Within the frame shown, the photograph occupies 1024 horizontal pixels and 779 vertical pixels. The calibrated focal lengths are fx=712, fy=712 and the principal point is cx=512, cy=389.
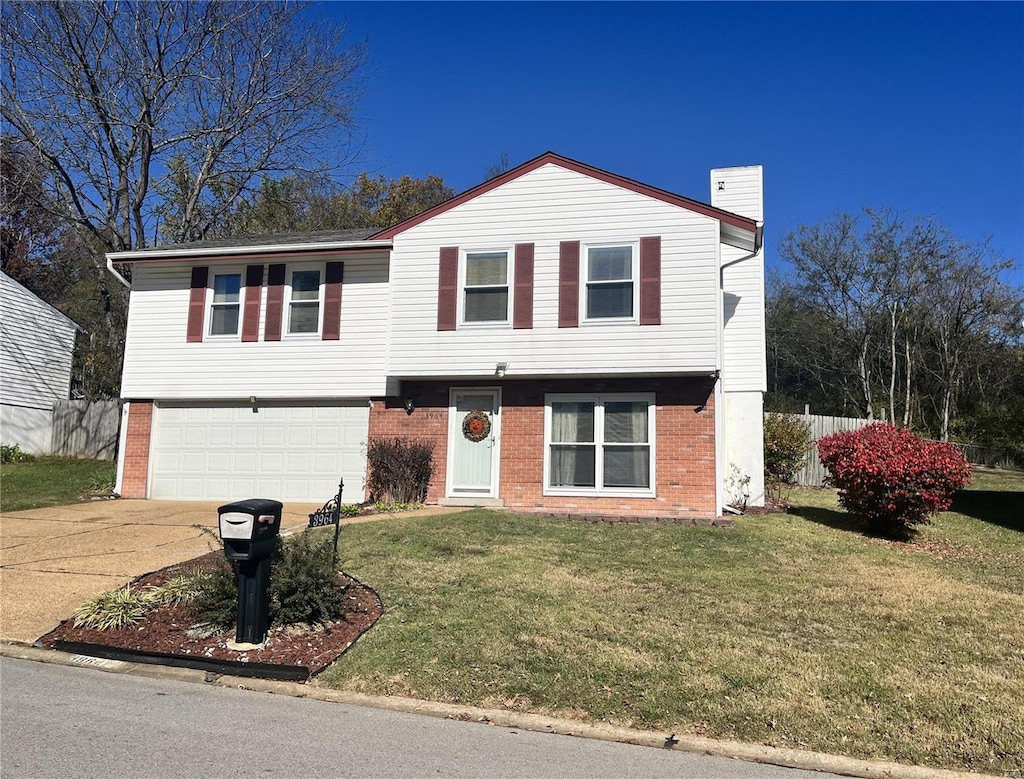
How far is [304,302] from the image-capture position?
557 inches

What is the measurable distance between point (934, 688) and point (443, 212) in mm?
10549

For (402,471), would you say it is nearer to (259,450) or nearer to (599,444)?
(259,450)

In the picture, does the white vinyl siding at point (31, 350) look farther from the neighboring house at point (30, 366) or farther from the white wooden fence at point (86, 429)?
the white wooden fence at point (86, 429)

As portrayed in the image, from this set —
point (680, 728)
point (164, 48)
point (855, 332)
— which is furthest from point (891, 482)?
point (855, 332)

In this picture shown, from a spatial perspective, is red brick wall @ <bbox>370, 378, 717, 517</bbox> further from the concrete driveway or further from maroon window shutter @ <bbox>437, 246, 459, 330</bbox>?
the concrete driveway

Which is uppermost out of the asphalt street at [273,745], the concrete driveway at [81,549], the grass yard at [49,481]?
the grass yard at [49,481]

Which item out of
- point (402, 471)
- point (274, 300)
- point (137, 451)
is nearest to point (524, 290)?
point (402, 471)

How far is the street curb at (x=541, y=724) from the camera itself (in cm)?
381

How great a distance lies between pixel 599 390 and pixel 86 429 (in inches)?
671

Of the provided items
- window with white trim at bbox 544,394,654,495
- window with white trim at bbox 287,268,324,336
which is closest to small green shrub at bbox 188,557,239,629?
window with white trim at bbox 544,394,654,495

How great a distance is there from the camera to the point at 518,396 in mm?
12656

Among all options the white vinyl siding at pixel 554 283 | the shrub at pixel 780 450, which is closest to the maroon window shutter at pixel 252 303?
the white vinyl siding at pixel 554 283

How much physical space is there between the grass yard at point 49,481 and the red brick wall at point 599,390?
7.20 metres

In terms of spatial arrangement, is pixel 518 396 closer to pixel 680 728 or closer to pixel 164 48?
pixel 680 728
